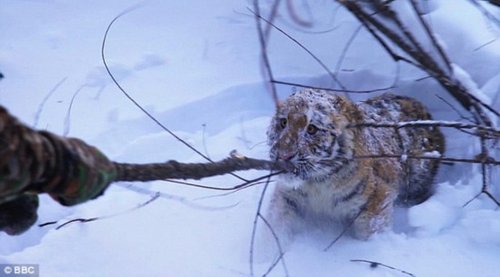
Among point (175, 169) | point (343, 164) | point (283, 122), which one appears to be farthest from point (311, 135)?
point (175, 169)

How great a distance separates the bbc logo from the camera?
8.57 ft

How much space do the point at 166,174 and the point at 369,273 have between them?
1.55 meters

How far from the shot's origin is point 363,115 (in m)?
3.18

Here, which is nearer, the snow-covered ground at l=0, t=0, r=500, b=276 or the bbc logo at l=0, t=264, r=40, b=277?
the bbc logo at l=0, t=264, r=40, b=277

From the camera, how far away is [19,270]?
2646 mm

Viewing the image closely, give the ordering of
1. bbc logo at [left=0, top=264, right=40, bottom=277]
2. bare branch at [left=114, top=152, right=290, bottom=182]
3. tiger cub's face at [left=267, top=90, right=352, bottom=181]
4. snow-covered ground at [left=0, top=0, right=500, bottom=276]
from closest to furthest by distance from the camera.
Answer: bare branch at [left=114, top=152, right=290, bottom=182] → bbc logo at [left=0, top=264, right=40, bottom=277] → tiger cub's face at [left=267, top=90, right=352, bottom=181] → snow-covered ground at [left=0, top=0, right=500, bottom=276]

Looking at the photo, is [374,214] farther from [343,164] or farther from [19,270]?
[19,270]

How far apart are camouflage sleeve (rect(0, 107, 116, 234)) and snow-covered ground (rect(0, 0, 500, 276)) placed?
4.67ft

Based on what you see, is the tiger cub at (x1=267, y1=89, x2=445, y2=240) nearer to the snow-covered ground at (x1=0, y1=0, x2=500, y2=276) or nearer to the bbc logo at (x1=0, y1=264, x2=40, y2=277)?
the snow-covered ground at (x1=0, y1=0, x2=500, y2=276)

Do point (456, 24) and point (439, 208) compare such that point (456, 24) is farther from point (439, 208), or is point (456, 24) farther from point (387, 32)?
point (387, 32)

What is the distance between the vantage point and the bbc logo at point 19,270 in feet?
8.57

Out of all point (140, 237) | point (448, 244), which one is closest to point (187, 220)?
point (140, 237)

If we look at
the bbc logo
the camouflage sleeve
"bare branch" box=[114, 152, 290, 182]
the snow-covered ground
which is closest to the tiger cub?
the snow-covered ground

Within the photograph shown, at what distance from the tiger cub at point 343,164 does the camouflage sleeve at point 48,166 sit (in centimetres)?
134
